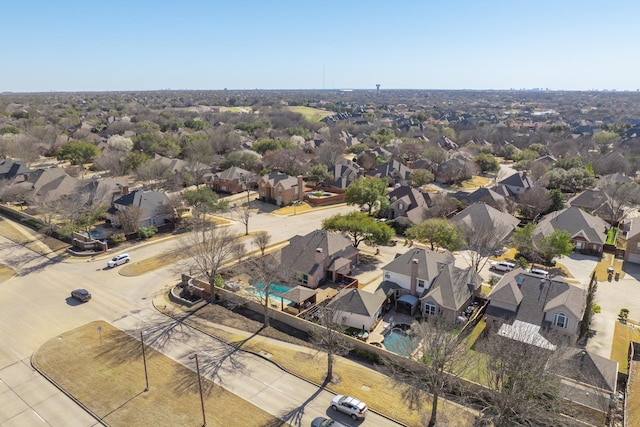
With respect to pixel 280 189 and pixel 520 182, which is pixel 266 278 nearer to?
pixel 280 189

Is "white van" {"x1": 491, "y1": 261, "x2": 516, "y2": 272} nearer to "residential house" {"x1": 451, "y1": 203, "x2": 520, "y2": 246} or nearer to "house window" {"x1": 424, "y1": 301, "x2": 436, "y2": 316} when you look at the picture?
"residential house" {"x1": 451, "y1": 203, "x2": 520, "y2": 246}

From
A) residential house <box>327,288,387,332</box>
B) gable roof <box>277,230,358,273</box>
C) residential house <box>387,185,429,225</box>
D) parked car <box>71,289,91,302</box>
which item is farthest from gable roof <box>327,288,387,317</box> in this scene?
residential house <box>387,185,429,225</box>

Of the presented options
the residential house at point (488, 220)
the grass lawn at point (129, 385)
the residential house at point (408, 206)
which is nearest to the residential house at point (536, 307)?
the residential house at point (488, 220)

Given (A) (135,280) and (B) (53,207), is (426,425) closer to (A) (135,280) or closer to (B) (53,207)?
(A) (135,280)

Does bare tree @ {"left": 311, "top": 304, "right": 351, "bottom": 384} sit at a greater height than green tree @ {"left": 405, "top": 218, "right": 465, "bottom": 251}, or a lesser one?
lesser

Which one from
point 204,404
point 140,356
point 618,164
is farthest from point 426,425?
point 618,164

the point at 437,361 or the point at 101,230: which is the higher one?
the point at 437,361
